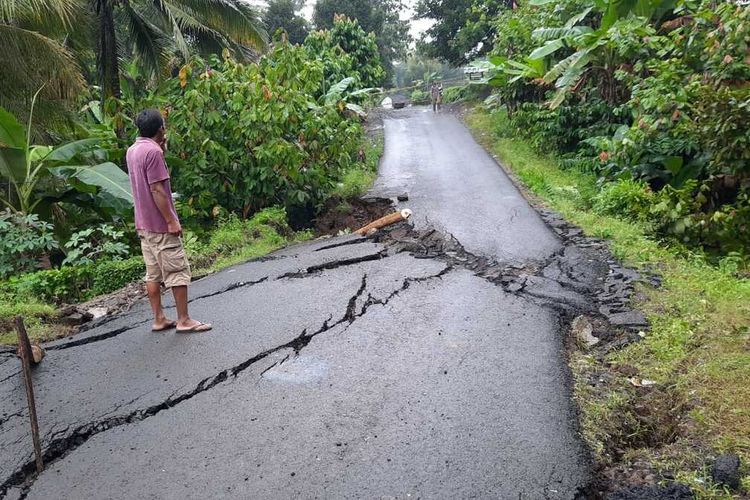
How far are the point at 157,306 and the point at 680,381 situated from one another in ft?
13.0

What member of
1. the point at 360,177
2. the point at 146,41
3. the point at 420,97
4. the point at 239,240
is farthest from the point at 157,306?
the point at 420,97

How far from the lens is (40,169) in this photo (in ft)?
25.6

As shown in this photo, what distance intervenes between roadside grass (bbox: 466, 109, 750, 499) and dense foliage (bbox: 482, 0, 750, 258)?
1429 mm

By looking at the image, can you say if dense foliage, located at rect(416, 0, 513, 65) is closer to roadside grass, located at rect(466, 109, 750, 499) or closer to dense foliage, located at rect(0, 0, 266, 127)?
dense foliage, located at rect(0, 0, 266, 127)

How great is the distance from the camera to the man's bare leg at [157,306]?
15.3 feet

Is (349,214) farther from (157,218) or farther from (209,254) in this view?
(157,218)

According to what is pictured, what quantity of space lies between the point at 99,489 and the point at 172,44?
1261cm

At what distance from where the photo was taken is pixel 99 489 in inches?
112

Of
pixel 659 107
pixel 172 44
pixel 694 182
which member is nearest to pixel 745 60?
pixel 659 107

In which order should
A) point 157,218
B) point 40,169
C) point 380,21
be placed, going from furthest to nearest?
1. point 380,21
2. point 40,169
3. point 157,218

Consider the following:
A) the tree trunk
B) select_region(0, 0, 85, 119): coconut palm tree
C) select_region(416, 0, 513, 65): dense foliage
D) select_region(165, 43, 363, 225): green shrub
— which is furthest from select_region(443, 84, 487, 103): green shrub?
select_region(0, 0, 85, 119): coconut palm tree

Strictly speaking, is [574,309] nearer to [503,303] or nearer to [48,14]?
[503,303]

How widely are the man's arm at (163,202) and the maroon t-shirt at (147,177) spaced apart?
0.03 metres

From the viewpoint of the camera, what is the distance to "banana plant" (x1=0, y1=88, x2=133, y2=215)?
7125 millimetres
